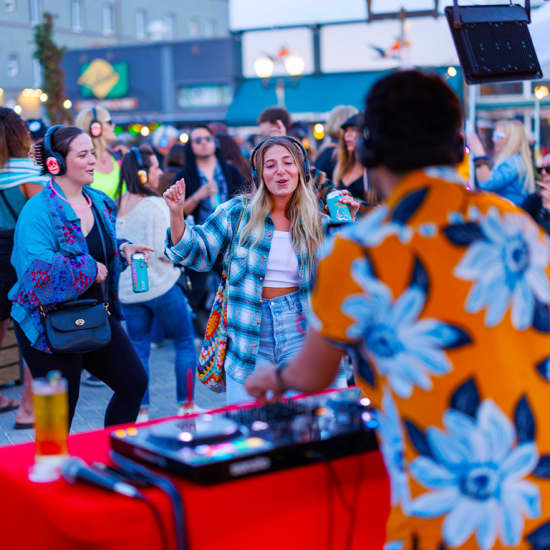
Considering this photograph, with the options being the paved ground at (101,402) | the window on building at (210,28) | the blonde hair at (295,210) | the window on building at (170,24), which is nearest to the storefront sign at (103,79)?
the window on building at (170,24)

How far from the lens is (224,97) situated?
4188 cm

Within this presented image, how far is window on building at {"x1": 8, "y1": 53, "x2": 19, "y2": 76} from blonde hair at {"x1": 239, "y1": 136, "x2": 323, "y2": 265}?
45.3 m

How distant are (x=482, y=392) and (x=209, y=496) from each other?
2.32 feet

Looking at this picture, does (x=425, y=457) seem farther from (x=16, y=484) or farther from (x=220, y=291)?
(x=220, y=291)

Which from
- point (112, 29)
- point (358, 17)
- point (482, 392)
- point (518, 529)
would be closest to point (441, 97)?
point (482, 392)

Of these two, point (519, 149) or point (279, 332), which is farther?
point (519, 149)

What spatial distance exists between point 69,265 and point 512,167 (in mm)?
4917

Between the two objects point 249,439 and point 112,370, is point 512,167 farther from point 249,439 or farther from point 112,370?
point 249,439

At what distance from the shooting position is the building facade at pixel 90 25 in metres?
46.1

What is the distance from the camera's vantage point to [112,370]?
4254 mm

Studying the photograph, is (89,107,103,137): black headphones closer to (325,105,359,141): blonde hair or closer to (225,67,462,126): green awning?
(325,105,359,141): blonde hair

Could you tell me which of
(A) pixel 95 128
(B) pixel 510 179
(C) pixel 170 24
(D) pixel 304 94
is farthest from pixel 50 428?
(C) pixel 170 24

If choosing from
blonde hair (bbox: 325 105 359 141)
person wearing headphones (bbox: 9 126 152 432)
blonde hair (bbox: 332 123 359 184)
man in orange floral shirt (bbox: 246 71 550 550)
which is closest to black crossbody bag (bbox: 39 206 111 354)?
person wearing headphones (bbox: 9 126 152 432)

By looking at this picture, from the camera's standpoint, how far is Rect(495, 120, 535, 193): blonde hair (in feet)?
25.8
